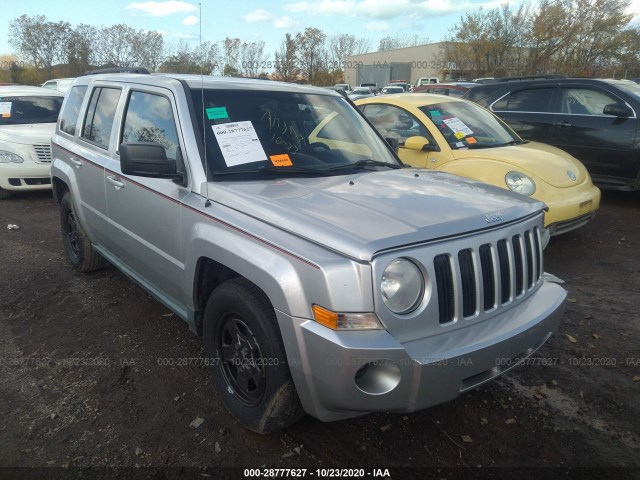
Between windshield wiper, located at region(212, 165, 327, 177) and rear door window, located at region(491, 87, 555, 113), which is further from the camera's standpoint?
rear door window, located at region(491, 87, 555, 113)

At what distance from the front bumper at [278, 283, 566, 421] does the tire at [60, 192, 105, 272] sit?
3357 millimetres

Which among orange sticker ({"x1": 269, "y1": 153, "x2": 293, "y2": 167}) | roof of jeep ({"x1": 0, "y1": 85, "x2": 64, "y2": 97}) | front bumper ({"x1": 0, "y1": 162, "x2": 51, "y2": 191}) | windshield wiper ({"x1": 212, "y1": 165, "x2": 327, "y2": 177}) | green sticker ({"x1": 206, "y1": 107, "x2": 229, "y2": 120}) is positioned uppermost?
roof of jeep ({"x1": 0, "y1": 85, "x2": 64, "y2": 97})

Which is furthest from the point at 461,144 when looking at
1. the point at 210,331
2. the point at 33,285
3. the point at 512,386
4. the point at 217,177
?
the point at 33,285

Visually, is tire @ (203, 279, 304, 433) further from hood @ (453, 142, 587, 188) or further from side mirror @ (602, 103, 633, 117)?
side mirror @ (602, 103, 633, 117)

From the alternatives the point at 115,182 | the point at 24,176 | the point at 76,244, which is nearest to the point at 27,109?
the point at 24,176

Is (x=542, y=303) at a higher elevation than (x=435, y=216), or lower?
lower

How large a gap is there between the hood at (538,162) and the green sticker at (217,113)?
3.13 m

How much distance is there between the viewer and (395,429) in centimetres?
275

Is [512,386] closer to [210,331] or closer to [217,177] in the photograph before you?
[210,331]

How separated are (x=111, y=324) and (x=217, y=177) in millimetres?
1887

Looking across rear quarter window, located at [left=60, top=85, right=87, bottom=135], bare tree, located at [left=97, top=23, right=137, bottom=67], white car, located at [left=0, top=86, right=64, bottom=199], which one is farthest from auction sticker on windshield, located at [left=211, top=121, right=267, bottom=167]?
bare tree, located at [left=97, top=23, right=137, bottom=67]

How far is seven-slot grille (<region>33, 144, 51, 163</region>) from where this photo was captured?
8109 millimetres

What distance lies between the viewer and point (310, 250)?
2.16 m

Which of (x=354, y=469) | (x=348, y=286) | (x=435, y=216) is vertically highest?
(x=435, y=216)
